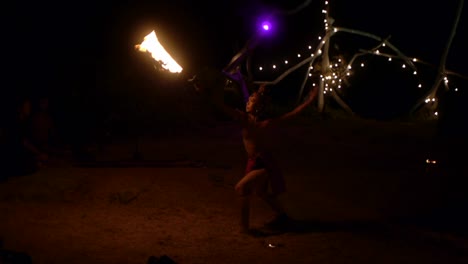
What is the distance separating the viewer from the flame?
704 cm

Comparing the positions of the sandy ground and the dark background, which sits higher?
the dark background

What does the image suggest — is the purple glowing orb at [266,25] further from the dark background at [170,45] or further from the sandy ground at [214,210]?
the sandy ground at [214,210]

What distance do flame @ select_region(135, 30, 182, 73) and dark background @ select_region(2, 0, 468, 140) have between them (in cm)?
766

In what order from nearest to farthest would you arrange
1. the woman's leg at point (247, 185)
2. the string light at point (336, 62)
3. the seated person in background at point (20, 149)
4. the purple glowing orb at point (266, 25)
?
the woman's leg at point (247, 185) → the seated person in background at point (20, 149) → the purple glowing orb at point (266, 25) → the string light at point (336, 62)

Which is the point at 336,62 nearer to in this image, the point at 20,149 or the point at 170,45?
the point at 170,45

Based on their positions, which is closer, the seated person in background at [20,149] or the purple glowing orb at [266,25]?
the seated person in background at [20,149]

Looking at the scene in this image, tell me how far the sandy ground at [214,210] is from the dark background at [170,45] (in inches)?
180

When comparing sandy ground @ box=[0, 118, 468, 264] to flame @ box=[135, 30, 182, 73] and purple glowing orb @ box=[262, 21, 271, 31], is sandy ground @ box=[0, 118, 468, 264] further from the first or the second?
purple glowing orb @ box=[262, 21, 271, 31]

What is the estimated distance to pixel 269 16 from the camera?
1838cm

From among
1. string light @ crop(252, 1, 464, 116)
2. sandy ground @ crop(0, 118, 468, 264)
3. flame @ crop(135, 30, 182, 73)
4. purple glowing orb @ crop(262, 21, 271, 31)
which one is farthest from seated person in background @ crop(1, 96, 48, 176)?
string light @ crop(252, 1, 464, 116)

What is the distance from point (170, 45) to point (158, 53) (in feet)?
42.1

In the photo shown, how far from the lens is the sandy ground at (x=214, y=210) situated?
254 inches

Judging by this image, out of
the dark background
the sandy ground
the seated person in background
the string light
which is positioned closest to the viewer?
the sandy ground

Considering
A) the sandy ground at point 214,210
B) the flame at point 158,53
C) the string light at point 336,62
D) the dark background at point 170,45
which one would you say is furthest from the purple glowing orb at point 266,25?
the flame at point 158,53
